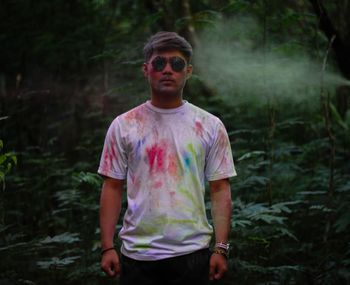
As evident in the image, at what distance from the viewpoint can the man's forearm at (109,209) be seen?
3293 millimetres

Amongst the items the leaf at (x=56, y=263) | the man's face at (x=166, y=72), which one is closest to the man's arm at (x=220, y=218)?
the man's face at (x=166, y=72)

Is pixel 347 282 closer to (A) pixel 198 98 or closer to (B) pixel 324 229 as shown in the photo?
(B) pixel 324 229

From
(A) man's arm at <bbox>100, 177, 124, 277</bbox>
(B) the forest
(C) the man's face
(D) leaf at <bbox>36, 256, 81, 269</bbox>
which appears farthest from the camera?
(B) the forest

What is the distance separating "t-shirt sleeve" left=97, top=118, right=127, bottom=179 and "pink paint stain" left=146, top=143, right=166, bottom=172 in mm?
177

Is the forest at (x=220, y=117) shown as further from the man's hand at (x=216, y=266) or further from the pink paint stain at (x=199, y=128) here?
the pink paint stain at (x=199, y=128)

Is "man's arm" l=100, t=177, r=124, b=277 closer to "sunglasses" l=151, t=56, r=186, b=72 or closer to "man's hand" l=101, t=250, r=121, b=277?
"man's hand" l=101, t=250, r=121, b=277

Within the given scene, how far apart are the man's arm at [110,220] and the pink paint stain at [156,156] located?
273 millimetres

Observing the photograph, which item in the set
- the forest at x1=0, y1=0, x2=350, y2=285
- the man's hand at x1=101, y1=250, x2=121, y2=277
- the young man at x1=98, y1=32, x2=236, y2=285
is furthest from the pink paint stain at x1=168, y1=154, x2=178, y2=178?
the forest at x1=0, y1=0, x2=350, y2=285

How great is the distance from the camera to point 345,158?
306 inches

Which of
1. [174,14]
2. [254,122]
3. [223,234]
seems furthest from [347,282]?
[174,14]

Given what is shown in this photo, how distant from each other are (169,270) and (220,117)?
234 inches

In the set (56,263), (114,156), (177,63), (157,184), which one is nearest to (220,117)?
(56,263)

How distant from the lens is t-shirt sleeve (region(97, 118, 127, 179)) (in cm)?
331

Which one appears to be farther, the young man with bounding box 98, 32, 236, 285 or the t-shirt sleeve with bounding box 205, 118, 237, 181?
the t-shirt sleeve with bounding box 205, 118, 237, 181
